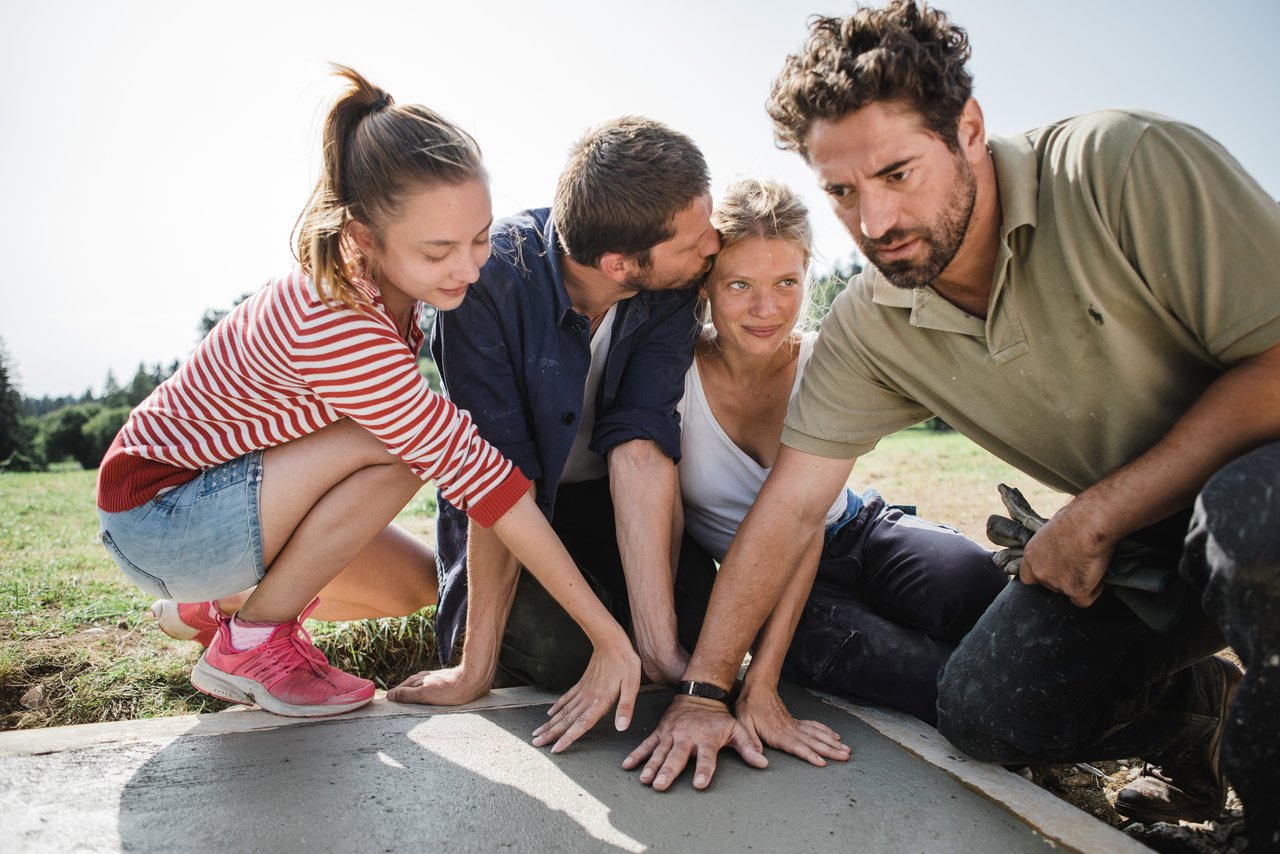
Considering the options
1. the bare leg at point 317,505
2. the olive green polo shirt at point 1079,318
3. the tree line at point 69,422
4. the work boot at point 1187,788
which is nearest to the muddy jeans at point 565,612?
the bare leg at point 317,505

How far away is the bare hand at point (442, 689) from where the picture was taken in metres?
2.43

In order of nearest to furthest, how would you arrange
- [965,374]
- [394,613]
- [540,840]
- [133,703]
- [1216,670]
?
[540,840] < [965,374] < [1216,670] < [133,703] < [394,613]

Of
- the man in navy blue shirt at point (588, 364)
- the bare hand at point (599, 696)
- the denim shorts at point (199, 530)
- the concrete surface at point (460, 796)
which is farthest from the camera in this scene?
the man in navy blue shirt at point (588, 364)

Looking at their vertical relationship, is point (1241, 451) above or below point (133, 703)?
above

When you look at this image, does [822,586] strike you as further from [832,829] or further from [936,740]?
[832,829]

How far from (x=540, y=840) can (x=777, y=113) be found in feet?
5.76

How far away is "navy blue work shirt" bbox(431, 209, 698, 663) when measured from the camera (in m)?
2.54

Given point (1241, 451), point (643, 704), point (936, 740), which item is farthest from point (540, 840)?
point (1241, 451)

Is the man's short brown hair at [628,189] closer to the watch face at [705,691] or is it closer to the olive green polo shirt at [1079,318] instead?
the olive green polo shirt at [1079,318]

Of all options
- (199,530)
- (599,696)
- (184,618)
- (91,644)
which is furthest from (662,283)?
(91,644)

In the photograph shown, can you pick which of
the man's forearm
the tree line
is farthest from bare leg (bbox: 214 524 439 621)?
the tree line

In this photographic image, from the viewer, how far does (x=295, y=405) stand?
89.4 inches

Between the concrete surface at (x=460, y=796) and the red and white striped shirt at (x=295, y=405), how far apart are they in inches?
22.9

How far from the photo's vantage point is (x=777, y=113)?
2.30 meters
